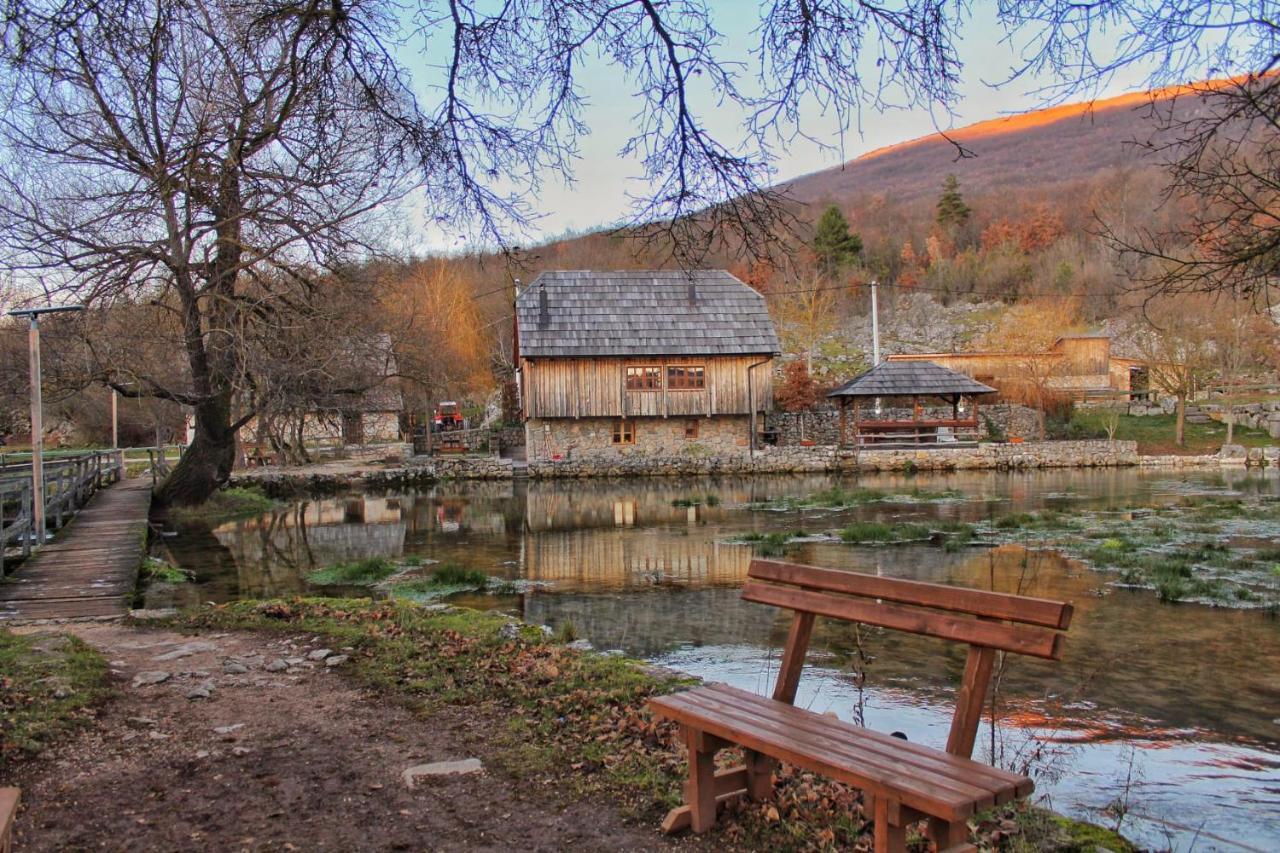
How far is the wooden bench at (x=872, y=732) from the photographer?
290 cm

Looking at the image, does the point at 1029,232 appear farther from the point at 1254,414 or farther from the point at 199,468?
the point at 199,468

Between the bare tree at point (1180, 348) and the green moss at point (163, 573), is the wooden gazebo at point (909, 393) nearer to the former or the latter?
the bare tree at point (1180, 348)

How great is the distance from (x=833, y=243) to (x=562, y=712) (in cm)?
5765

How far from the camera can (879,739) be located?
3332 mm

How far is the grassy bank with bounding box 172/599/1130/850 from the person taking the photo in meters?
3.73

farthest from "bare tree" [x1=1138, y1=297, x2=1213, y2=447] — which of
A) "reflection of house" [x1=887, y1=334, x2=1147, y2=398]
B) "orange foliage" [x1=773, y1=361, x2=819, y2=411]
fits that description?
"orange foliage" [x1=773, y1=361, x2=819, y2=411]

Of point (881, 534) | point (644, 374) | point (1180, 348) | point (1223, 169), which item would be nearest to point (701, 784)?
point (1223, 169)

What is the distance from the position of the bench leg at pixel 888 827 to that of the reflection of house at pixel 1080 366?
41057 mm

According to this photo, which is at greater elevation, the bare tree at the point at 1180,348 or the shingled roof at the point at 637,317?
the shingled roof at the point at 637,317

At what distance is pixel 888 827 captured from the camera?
2914mm

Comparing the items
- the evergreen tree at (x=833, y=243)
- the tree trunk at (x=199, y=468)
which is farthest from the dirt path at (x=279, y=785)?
the evergreen tree at (x=833, y=243)

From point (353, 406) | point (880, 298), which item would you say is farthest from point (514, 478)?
point (880, 298)

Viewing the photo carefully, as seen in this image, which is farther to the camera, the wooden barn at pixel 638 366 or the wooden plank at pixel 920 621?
the wooden barn at pixel 638 366

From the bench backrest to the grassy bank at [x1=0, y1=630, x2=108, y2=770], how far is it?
3.77 metres
